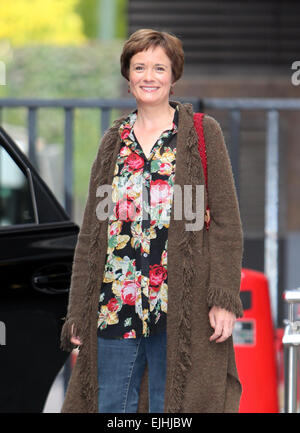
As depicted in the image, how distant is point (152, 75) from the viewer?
2.88 metres

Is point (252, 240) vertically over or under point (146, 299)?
over

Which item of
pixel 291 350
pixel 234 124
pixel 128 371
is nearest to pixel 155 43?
pixel 128 371

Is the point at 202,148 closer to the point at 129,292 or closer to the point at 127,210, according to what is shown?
the point at 127,210

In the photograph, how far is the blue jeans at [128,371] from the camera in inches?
115

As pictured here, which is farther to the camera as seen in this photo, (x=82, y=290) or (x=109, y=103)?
(x=109, y=103)

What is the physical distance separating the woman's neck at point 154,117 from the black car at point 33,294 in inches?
17.9

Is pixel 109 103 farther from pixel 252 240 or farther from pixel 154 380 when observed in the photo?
pixel 252 240

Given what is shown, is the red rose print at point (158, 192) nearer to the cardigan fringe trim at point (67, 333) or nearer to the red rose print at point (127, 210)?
the red rose print at point (127, 210)

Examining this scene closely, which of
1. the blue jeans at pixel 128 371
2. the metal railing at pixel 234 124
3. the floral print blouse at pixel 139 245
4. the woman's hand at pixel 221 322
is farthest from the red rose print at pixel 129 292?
the metal railing at pixel 234 124

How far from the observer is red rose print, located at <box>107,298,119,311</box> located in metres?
2.90

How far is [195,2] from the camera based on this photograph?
10.7m

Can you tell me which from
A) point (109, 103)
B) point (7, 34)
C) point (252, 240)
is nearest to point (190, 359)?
point (109, 103)

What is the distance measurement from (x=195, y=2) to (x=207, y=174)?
8.14 meters

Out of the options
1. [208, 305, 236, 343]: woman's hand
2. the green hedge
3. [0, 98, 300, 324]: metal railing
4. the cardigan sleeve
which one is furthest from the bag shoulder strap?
the green hedge
